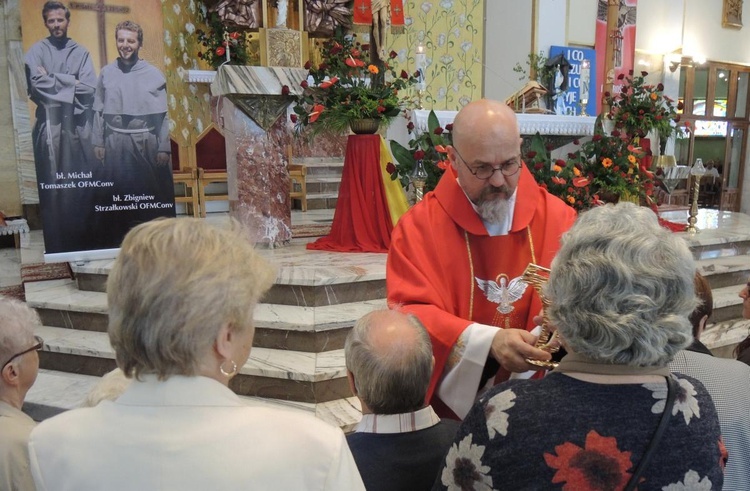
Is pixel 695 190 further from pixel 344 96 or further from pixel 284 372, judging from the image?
pixel 284 372

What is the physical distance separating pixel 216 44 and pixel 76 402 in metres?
5.27

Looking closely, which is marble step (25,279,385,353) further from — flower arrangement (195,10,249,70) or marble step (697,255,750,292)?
flower arrangement (195,10,249,70)

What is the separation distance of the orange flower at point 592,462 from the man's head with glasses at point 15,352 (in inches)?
53.1

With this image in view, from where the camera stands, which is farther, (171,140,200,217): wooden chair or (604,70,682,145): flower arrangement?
(171,140,200,217): wooden chair

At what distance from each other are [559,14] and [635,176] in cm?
453

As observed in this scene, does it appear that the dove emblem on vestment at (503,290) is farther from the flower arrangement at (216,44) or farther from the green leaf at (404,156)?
the flower arrangement at (216,44)

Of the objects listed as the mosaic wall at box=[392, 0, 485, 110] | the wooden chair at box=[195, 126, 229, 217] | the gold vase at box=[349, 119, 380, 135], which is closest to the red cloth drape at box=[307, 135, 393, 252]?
the gold vase at box=[349, 119, 380, 135]

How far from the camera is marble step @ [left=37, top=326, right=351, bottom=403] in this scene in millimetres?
3320

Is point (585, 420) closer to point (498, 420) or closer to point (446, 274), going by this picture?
point (498, 420)

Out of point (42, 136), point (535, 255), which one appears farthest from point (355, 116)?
point (535, 255)

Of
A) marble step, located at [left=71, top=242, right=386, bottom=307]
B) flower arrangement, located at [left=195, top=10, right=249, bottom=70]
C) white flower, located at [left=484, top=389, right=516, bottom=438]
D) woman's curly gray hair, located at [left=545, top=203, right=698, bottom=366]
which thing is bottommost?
marble step, located at [left=71, top=242, right=386, bottom=307]

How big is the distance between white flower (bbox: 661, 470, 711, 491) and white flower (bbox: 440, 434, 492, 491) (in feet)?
0.98

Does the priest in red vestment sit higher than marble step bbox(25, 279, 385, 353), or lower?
higher

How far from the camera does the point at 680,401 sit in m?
1.04
